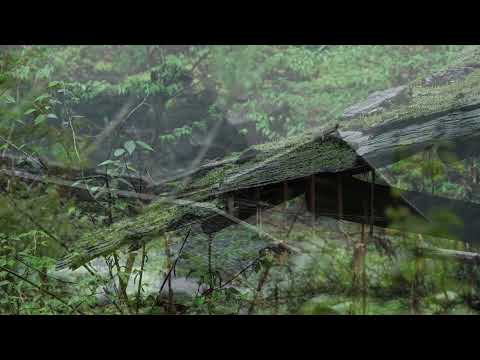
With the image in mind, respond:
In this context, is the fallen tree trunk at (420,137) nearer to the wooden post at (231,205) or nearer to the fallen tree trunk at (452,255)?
the fallen tree trunk at (452,255)

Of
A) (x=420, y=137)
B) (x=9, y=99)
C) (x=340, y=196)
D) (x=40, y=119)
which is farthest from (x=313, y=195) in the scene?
(x=9, y=99)

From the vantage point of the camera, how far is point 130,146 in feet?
8.95

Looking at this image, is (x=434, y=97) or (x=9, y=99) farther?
(x=9, y=99)

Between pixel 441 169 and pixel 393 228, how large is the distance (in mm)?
343

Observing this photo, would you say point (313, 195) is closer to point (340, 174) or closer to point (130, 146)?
point (340, 174)

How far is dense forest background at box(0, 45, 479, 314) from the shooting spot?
2.36 meters

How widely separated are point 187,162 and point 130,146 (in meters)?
0.28

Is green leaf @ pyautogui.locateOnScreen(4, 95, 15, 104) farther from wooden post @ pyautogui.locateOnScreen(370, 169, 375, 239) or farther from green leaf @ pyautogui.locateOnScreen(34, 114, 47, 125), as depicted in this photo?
wooden post @ pyautogui.locateOnScreen(370, 169, 375, 239)

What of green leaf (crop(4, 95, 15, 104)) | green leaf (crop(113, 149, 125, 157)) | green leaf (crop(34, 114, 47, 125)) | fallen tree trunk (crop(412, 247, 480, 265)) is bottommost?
fallen tree trunk (crop(412, 247, 480, 265))

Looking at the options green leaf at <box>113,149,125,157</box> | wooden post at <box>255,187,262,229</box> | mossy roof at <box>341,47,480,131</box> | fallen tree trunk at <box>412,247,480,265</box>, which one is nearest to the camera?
fallen tree trunk at <box>412,247,480,265</box>

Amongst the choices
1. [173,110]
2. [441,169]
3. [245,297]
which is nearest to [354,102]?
[441,169]

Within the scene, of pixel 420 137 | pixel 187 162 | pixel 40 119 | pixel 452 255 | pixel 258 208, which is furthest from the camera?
pixel 40 119

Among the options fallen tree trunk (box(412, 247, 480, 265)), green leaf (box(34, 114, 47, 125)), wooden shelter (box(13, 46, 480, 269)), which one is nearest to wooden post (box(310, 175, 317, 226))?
wooden shelter (box(13, 46, 480, 269))

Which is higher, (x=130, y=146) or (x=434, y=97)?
(x=434, y=97)
